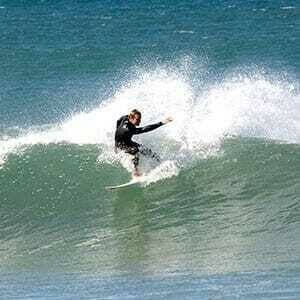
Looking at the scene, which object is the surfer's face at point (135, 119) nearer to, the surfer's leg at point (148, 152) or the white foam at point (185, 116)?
the surfer's leg at point (148, 152)

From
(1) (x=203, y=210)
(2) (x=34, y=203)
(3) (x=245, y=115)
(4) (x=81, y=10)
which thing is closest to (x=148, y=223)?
(1) (x=203, y=210)

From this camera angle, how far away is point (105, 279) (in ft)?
53.7

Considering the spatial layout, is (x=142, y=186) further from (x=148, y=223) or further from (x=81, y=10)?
(x=81, y=10)

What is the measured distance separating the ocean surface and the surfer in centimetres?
47

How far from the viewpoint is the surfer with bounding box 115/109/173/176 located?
66.7 ft

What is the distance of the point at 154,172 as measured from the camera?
2130 cm

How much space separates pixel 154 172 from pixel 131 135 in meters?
1.06

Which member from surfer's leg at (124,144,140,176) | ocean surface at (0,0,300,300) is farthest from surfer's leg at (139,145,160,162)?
ocean surface at (0,0,300,300)

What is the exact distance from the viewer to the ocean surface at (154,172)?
54.3 ft

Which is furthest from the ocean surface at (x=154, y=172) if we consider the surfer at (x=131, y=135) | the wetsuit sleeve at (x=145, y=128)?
the wetsuit sleeve at (x=145, y=128)

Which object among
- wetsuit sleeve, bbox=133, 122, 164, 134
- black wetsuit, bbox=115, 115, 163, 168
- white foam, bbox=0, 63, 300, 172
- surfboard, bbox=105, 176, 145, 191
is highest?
white foam, bbox=0, 63, 300, 172

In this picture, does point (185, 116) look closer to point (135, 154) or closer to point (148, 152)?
point (148, 152)

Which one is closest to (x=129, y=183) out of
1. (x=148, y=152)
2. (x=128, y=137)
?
(x=148, y=152)

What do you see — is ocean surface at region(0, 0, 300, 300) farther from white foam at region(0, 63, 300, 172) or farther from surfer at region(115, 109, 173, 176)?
surfer at region(115, 109, 173, 176)
